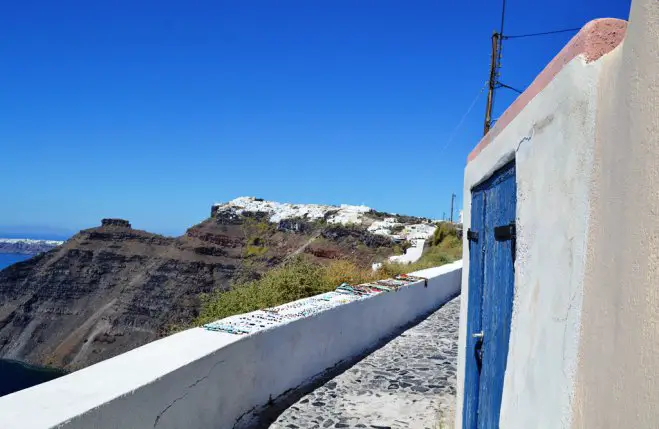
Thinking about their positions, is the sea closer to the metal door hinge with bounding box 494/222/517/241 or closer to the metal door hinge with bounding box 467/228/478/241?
the metal door hinge with bounding box 467/228/478/241

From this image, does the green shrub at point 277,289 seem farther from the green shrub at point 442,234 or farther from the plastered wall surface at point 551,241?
the green shrub at point 442,234

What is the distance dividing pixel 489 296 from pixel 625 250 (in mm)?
2064

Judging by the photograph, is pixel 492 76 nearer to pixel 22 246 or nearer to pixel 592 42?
pixel 592 42

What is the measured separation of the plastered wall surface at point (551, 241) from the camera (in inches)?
70.3

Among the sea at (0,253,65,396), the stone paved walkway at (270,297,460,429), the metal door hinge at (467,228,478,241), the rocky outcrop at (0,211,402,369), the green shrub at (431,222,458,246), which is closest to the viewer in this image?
the metal door hinge at (467,228,478,241)

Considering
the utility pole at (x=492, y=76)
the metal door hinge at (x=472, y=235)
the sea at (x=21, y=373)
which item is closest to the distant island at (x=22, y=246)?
the sea at (x=21, y=373)

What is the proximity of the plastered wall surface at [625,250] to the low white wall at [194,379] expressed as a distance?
2527mm

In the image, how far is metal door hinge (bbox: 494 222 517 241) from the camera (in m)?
2.76

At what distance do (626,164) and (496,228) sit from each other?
171 cm

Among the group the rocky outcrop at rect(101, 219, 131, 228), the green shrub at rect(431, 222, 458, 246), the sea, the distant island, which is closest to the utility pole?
the green shrub at rect(431, 222, 458, 246)

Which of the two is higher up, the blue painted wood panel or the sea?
the blue painted wood panel

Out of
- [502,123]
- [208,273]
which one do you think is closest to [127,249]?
[208,273]

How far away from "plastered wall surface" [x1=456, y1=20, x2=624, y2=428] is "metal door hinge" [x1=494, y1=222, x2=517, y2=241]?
113 mm

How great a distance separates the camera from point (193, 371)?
13.1ft
